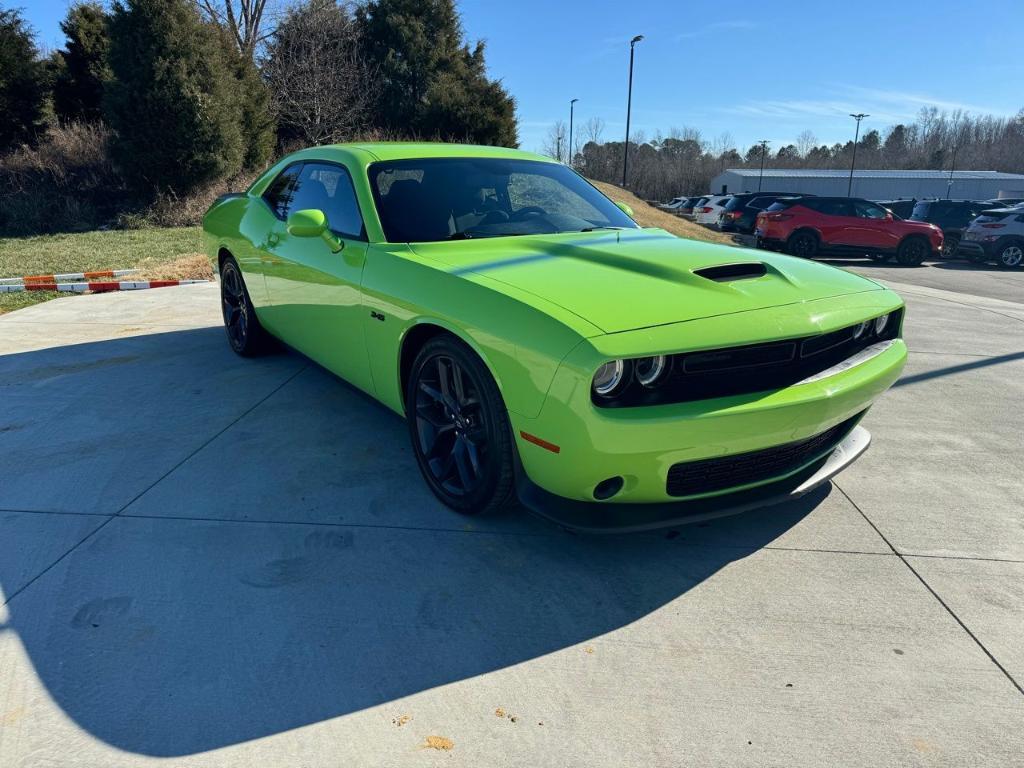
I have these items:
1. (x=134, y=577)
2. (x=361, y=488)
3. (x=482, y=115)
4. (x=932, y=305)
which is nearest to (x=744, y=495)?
(x=361, y=488)

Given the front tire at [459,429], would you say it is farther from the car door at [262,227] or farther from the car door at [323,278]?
the car door at [262,227]

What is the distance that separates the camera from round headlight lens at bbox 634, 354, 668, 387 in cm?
240

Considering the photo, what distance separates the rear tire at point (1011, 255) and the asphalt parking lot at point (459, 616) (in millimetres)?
16548

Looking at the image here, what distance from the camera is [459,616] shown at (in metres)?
2.41

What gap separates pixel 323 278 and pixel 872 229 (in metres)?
16.5

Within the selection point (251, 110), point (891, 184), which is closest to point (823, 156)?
point (891, 184)

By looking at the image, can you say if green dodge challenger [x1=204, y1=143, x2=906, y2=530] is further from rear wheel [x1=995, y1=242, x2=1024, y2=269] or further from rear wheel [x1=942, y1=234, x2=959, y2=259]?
rear wheel [x1=942, y1=234, x2=959, y2=259]

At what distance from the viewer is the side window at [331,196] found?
3.66 meters

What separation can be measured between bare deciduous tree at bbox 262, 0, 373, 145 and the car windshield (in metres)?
18.2

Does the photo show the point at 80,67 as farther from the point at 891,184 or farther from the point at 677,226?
the point at 891,184

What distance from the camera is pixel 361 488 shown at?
10.8 feet

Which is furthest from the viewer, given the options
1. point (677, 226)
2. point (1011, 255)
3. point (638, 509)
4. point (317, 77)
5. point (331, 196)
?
point (677, 226)

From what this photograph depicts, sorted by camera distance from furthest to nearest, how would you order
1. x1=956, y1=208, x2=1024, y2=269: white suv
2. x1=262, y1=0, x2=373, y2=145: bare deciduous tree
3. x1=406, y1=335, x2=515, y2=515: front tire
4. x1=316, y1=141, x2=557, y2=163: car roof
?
x1=262, y1=0, x2=373, y2=145: bare deciduous tree
x1=956, y1=208, x2=1024, y2=269: white suv
x1=316, y1=141, x2=557, y2=163: car roof
x1=406, y1=335, x2=515, y2=515: front tire

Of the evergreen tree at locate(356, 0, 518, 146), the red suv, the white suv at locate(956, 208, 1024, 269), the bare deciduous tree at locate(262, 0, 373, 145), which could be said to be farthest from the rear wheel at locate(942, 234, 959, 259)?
the bare deciduous tree at locate(262, 0, 373, 145)
